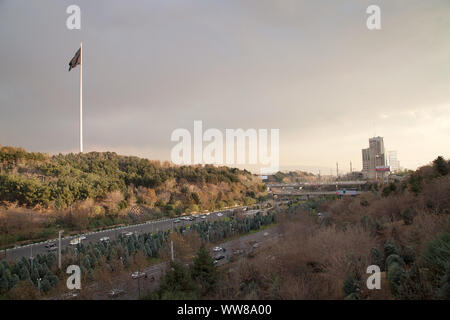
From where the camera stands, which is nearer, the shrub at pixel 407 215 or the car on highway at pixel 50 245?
the shrub at pixel 407 215

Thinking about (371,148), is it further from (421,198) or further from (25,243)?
(25,243)

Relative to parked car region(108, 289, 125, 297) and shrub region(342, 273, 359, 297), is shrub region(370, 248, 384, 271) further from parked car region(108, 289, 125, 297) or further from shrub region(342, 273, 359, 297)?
parked car region(108, 289, 125, 297)

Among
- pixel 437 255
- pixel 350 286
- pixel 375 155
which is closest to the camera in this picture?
pixel 350 286

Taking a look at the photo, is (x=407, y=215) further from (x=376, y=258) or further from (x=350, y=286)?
(x=350, y=286)

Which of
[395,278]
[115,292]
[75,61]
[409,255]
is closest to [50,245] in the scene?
[115,292]

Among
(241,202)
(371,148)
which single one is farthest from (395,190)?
(371,148)

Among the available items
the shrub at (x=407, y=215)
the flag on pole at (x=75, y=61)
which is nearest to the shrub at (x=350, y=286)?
the shrub at (x=407, y=215)

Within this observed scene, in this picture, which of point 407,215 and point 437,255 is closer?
point 437,255

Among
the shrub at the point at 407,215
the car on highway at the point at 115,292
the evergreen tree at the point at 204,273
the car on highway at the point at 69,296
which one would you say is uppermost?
the shrub at the point at 407,215

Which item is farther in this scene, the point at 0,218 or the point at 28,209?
the point at 28,209

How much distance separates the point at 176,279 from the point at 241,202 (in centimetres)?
5649

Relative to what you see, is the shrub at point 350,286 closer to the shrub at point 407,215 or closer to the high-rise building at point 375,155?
the shrub at point 407,215
